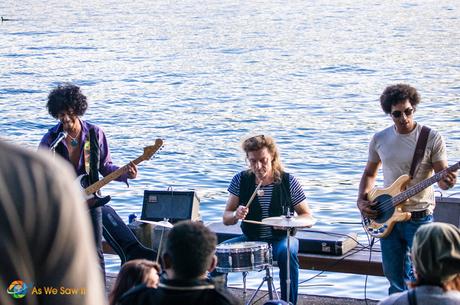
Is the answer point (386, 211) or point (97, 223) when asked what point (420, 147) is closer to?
point (386, 211)

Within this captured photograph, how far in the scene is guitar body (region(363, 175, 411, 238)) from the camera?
6.72m

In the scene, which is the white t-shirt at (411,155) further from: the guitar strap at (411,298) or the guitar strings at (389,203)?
the guitar strap at (411,298)

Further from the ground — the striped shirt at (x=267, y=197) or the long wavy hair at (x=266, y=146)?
the long wavy hair at (x=266, y=146)

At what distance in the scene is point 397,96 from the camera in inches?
266

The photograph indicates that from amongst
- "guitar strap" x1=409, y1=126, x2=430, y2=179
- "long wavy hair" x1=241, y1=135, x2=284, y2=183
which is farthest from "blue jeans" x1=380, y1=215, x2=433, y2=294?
"long wavy hair" x1=241, y1=135, x2=284, y2=183

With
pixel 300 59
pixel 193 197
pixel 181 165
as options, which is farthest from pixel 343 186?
pixel 300 59

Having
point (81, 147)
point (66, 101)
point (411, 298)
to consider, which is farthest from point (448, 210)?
point (411, 298)

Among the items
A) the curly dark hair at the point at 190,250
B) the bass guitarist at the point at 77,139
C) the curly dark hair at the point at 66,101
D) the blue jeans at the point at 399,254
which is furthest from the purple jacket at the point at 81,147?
the curly dark hair at the point at 190,250

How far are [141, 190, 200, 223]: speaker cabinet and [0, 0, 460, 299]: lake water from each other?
4.22 feet

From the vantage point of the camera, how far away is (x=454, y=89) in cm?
2498

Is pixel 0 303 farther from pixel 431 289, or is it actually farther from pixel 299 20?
pixel 299 20

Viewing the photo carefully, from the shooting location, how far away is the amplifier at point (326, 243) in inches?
308

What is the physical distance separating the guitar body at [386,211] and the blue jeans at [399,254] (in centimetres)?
5

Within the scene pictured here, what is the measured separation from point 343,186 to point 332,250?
22.4 ft
